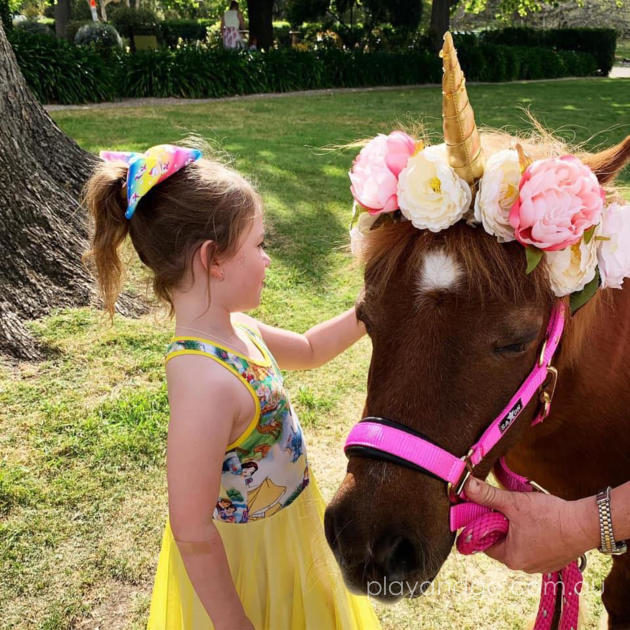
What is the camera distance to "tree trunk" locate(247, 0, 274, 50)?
23.5 meters

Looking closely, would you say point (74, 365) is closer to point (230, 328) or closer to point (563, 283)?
point (230, 328)

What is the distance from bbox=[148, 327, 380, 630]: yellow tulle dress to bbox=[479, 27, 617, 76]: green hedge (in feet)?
99.7

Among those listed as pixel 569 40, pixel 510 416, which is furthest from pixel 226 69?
pixel 569 40

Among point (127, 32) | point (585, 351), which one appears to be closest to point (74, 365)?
point (585, 351)

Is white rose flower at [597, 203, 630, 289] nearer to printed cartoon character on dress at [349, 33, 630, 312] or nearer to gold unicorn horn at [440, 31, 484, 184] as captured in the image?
printed cartoon character on dress at [349, 33, 630, 312]

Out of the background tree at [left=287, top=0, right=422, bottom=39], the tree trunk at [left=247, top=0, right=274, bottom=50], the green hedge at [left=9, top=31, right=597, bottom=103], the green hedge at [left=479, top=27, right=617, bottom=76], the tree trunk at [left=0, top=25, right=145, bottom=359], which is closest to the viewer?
the tree trunk at [left=0, top=25, right=145, bottom=359]

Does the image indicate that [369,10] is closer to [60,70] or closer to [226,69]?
[226,69]

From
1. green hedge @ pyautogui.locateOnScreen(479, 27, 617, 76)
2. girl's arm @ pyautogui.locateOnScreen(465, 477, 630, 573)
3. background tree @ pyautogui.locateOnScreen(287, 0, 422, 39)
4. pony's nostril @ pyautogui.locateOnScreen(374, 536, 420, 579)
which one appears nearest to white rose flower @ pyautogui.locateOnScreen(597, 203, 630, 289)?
girl's arm @ pyautogui.locateOnScreen(465, 477, 630, 573)

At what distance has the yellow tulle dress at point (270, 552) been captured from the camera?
206 cm

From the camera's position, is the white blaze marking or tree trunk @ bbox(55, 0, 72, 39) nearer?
the white blaze marking

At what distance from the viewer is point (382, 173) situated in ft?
6.05

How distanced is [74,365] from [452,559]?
2.90 meters

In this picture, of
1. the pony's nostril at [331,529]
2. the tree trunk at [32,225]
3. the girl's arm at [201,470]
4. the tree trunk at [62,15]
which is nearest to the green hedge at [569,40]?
the tree trunk at [62,15]

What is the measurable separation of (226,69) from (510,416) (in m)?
17.4
